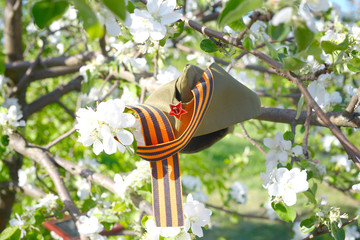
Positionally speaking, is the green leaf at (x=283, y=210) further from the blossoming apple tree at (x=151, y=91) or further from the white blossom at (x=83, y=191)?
the white blossom at (x=83, y=191)

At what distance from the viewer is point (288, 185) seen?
81 cm

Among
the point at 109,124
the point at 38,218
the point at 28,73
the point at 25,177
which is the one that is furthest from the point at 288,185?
the point at 28,73

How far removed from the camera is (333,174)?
1770 millimetres

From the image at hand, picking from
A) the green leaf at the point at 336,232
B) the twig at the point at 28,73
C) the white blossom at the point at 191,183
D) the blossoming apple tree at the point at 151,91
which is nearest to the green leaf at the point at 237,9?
the blossoming apple tree at the point at 151,91

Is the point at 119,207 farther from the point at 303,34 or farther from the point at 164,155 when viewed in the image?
the point at 303,34

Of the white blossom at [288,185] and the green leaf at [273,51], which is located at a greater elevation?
the green leaf at [273,51]

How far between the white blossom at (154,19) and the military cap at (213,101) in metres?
0.11

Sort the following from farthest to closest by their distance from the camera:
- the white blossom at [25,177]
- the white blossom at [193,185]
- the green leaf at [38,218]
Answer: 1. the white blossom at [193,185]
2. the white blossom at [25,177]
3. the green leaf at [38,218]

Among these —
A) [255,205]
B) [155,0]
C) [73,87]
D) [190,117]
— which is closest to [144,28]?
[155,0]

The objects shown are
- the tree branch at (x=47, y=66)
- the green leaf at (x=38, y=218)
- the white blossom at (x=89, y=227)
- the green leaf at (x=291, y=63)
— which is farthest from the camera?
the tree branch at (x=47, y=66)

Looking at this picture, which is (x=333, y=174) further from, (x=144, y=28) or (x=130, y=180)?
(x=144, y=28)

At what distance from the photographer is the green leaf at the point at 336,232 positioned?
0.84m

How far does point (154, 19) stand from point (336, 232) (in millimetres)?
630

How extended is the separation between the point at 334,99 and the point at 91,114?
0.75 m
